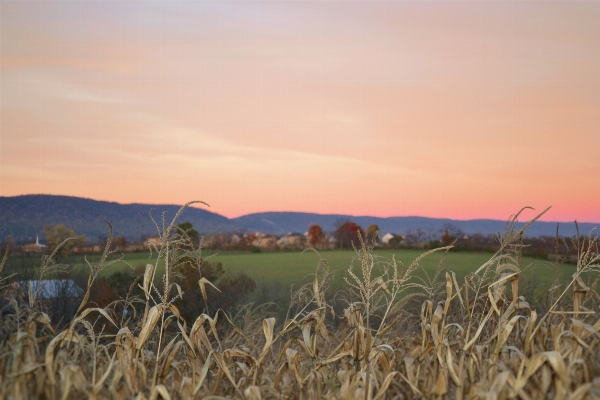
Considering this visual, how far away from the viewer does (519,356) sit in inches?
131

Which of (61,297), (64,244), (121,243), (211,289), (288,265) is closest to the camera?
(121,243)

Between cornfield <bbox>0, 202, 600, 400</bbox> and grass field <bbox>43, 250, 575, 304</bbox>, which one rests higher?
cornfield <bbox>0, 202, 600, 400</bbox>

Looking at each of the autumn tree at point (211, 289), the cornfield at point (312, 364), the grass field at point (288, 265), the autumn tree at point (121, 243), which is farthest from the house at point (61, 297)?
the cornfield at point (312, 364)

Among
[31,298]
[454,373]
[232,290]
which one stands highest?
[31,298]

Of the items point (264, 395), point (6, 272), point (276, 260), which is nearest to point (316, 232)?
point (276, 260)

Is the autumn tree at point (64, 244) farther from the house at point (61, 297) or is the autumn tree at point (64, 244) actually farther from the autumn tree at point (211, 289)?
the autumn tree at point (211, 289)

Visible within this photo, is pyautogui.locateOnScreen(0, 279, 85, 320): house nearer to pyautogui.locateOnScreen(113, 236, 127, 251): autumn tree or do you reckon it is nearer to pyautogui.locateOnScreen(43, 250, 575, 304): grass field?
pyautogui.locateOnScreen(113, 236, 127, 251): autumn tree

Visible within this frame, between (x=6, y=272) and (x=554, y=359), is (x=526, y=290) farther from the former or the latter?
(x=6, y=272)

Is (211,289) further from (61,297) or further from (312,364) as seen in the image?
(312,364)

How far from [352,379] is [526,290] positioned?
9026 mm

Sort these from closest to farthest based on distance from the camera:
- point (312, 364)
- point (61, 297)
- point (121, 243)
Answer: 1. point (312, 364)
2. point (121, 243)
3. point (61, 297)

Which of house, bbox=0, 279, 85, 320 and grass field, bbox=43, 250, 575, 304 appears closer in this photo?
house, bbox=0, 279, 85, 320

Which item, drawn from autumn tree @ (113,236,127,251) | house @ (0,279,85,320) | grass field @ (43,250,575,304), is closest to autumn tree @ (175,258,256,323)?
grass field @ (43,250,575,304)

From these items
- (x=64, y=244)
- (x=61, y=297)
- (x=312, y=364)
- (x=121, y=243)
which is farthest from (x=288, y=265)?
(x=312, y=364)
